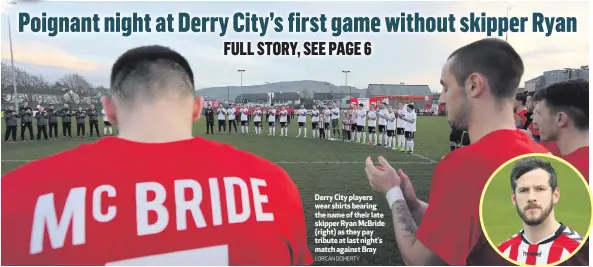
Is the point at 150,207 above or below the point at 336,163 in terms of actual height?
above

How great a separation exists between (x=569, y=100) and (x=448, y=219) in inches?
52.2

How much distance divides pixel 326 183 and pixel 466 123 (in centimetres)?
255

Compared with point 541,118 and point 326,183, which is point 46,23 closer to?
point 326,183

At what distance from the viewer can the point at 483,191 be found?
1854mm

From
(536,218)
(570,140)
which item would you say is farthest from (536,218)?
(570,140)

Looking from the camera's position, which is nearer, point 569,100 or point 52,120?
point 569,100

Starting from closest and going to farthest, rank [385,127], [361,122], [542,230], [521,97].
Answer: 1. [542,230]
2. [521,97]
3. [385,127]
4. [361,122]

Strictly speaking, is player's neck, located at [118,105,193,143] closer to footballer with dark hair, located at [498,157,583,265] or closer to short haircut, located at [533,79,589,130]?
footballer with dark hair, located at [498,157,583,265]

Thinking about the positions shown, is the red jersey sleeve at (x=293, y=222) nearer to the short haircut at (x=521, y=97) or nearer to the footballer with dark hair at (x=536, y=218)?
the footballer with dark hair at (x=536, y=218)

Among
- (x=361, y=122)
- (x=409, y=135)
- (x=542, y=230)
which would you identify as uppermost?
(x=361, y=122)

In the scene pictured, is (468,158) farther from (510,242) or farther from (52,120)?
(52,120)

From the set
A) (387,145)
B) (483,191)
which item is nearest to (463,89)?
(483,191)

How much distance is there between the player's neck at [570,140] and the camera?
7.82 ft

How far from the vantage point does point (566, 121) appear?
2.36m
